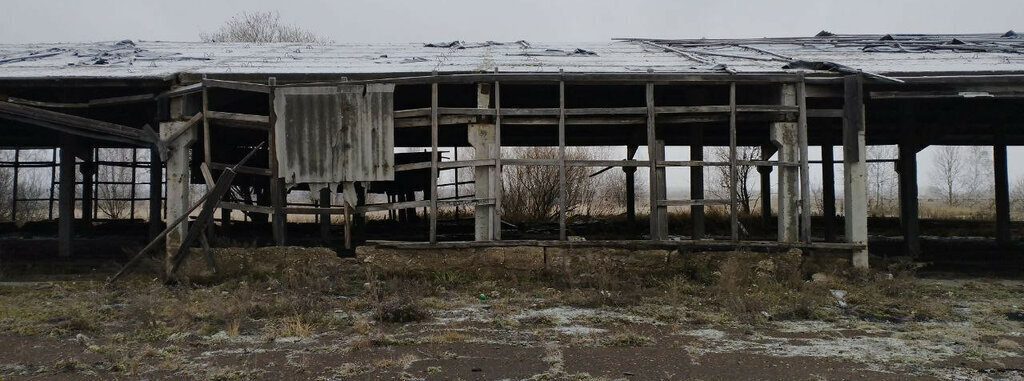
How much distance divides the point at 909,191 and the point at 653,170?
6.64 meters

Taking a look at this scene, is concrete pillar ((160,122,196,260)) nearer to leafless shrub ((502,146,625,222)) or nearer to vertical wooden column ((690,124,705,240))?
vertical wooden column ((690,124,705,240))

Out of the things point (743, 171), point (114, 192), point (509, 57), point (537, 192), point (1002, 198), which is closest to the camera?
point (509, 57)

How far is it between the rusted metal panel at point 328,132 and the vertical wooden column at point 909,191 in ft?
33.2

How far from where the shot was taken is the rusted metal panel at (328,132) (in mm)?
9508

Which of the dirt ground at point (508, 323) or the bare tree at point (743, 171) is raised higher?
the bare tree at point (743, 171)

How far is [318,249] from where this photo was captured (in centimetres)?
948

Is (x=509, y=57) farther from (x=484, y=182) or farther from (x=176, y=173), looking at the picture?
(x=176, y=173)

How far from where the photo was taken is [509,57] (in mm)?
11672

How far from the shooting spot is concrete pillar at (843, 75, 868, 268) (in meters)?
9.38

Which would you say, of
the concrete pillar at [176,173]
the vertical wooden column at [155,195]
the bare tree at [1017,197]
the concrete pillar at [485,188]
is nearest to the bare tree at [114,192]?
the vertical wooden column at [155,195]

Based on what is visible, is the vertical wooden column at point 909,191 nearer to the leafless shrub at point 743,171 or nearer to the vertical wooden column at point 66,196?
the leafless shrub at point 743,171

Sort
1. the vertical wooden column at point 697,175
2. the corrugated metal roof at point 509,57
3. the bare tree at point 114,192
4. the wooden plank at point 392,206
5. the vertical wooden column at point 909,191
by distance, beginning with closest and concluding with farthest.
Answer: the wooden plank at point 392,206 → the corrugated metal roof at point 509,57 → the vertical wooden column at point 697,175 → the vertical wooden column at point 909,191 → the bare tree at point 114,192

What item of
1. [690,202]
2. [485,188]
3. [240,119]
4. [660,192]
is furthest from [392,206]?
[690,202]

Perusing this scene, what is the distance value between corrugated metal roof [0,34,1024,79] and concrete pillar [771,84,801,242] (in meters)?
0.62
